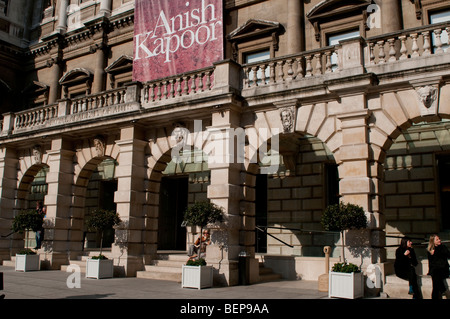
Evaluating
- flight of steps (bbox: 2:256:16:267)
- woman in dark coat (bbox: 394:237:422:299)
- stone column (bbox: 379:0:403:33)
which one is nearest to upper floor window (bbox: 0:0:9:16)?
flight of steps (bbox: 2:256:16:267)

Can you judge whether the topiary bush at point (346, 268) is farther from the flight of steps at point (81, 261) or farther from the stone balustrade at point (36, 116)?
the stone balustrade at point (36, 116)

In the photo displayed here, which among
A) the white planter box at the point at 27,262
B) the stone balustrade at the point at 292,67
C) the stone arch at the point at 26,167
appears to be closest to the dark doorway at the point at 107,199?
the stone arch at the point at 26,167

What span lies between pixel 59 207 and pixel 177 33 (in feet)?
32.2

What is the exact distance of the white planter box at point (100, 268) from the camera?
16828mm

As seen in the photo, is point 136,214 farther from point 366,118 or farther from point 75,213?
point 366,118

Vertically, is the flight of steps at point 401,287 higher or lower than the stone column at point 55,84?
lower

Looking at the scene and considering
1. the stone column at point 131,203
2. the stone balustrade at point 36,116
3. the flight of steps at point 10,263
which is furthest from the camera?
the stone balustrade at point 36,116

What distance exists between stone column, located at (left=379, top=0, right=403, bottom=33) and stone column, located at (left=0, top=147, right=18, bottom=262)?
18.8 meters

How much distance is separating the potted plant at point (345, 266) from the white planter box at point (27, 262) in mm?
13059

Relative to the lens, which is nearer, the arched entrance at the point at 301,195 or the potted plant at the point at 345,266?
the potted plant at the point at 345,266

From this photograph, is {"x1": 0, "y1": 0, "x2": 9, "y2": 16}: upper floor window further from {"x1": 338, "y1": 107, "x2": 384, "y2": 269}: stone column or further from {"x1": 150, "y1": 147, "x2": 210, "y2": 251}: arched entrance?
{"x1": 338, "y1": 107, "x2": 384, "y2": 269}: stone column

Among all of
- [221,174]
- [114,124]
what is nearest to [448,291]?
[221,174]

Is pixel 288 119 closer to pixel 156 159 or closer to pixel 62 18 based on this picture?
pixel 156 159

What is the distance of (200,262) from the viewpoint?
14.4 m
